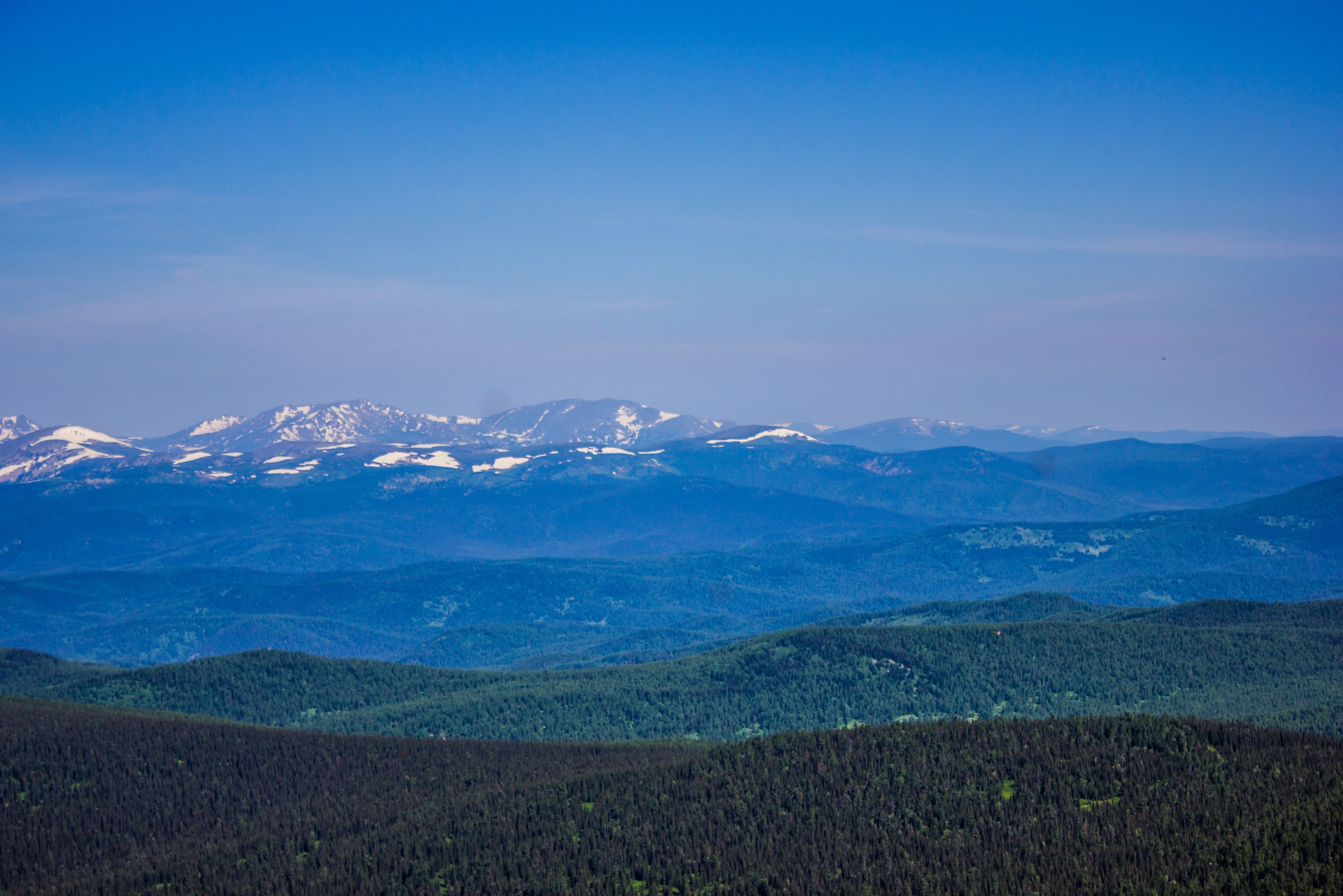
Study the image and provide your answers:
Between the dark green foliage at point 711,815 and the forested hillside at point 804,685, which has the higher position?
the dark green foliage at point 711,815

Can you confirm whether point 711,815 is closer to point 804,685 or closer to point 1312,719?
point 1312,719

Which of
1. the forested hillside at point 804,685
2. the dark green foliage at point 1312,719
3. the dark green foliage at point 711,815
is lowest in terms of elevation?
the forested hillside at point 804,685

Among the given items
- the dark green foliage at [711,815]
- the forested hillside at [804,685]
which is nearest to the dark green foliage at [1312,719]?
the forested hillside at [804,685]

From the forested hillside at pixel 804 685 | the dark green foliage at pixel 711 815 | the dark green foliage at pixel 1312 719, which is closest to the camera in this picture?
the dark green foliage at pixel 711 815

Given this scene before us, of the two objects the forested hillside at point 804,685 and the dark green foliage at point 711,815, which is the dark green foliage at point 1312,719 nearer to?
the forested hillside at point 804,685

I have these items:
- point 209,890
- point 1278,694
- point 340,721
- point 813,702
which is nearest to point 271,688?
point 340,721

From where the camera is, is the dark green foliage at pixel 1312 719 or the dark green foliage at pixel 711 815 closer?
the dark green foliage at pixel 711 815
